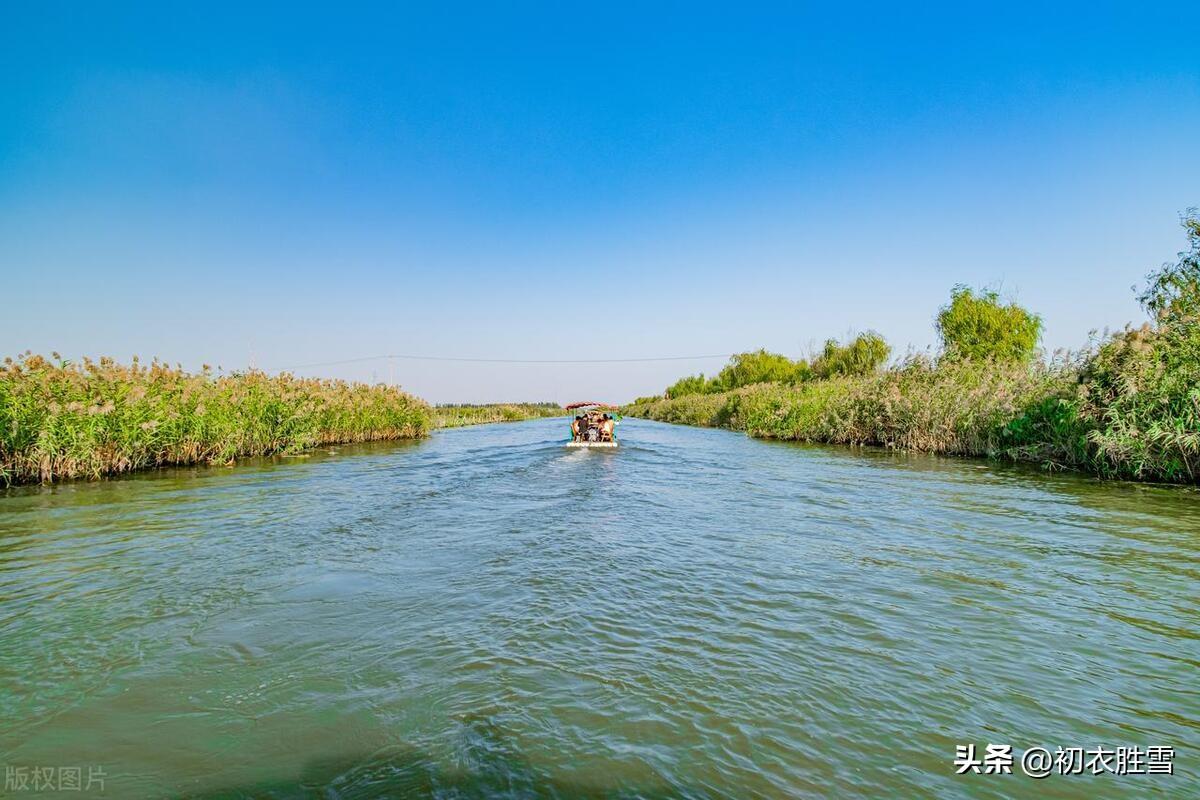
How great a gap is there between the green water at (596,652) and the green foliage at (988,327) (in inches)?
1566

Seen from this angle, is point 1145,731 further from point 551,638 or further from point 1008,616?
point 551,638

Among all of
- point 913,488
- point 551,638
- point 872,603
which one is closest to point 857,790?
point 551,638

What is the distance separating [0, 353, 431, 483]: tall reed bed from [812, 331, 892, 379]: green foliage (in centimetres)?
3936

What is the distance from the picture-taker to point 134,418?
15.7m

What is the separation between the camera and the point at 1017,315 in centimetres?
4541

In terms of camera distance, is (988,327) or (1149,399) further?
(988,327)

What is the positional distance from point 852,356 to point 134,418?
49.2 metres

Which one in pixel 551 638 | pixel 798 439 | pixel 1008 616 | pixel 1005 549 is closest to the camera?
pixel 551 638

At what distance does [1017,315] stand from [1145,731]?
52.5m

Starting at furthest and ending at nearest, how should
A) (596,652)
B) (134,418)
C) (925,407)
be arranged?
(925,407), (134,418), (596,652)

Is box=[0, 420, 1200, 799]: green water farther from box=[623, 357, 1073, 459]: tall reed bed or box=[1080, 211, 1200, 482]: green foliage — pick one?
box=[623, 357, 1073, 459]: tall reed bed

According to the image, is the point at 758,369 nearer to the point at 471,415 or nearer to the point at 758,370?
the point at 758,370

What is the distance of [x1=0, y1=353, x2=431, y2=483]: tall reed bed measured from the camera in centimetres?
1384

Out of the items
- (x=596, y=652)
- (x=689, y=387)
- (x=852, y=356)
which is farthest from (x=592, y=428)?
(x=689, y=387)
